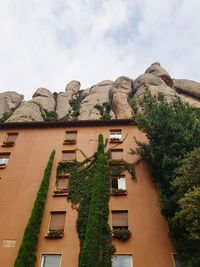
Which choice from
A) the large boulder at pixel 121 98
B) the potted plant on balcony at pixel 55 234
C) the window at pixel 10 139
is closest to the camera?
the potted plant on balcony at pixel 55 234

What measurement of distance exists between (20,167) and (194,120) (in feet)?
51.1

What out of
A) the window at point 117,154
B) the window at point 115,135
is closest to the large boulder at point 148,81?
the window at point 115,135

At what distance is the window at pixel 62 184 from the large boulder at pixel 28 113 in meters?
18.3

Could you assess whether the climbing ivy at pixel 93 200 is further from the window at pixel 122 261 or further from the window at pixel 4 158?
the window at pixel 4 158

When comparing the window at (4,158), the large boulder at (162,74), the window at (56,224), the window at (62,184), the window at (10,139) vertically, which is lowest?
the window at (56,224)

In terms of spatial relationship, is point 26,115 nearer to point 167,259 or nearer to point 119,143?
point 119,143

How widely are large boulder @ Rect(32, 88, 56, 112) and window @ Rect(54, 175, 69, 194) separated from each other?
27.4 metres

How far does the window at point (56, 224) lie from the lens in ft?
68.0

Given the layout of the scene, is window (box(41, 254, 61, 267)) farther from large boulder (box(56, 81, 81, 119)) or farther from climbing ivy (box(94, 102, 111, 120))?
large boulder (box(56, 81, 81, 119))

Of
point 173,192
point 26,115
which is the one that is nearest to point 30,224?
point 173,192

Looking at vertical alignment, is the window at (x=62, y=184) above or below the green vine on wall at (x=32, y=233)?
above

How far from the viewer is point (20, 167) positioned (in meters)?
26.2

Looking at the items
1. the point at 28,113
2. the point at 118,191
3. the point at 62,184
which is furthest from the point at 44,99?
the point at 118,191

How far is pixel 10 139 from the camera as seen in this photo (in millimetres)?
30094
